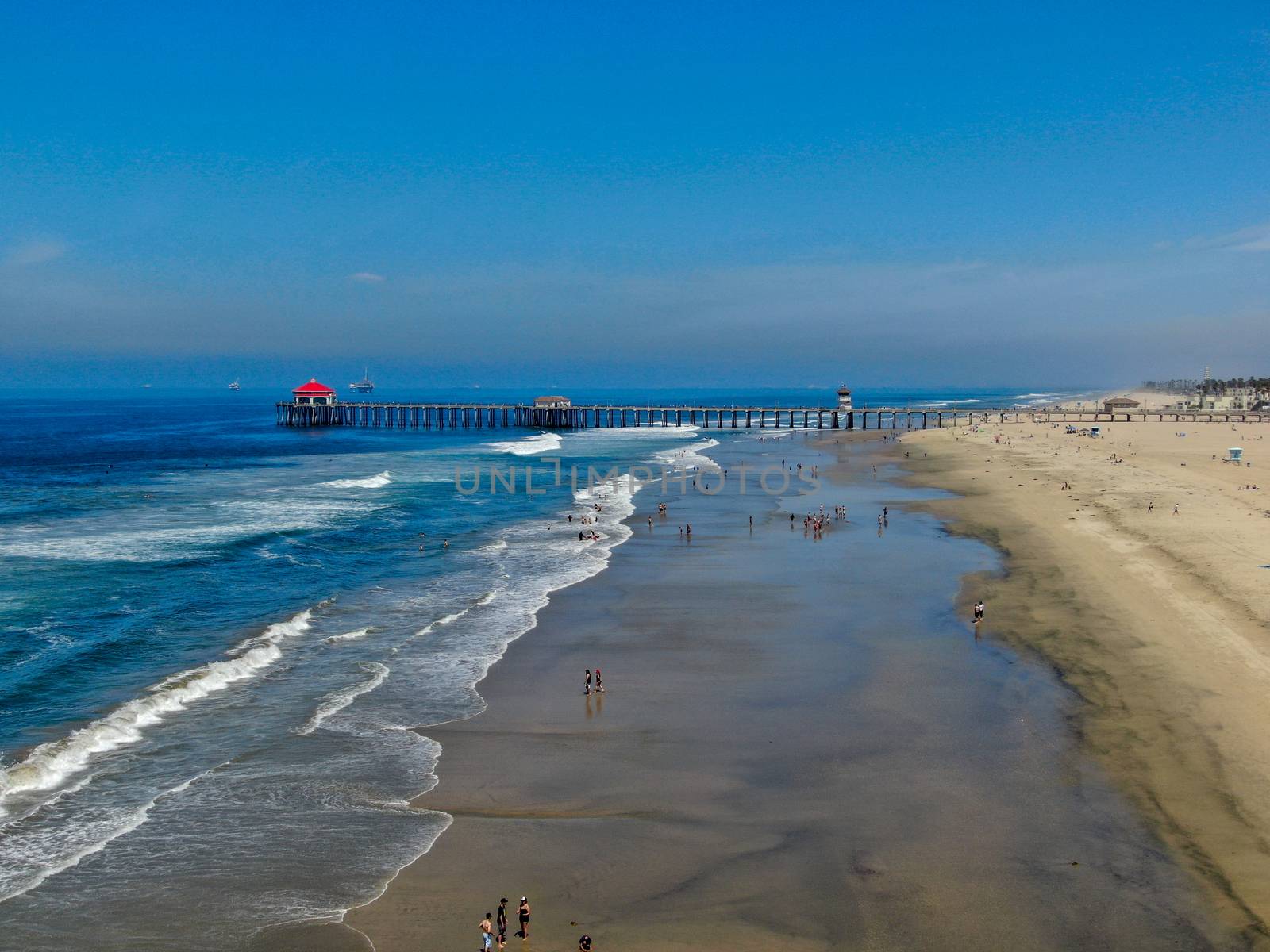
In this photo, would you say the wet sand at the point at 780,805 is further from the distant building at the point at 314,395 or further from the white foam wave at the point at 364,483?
the distant building at the point at 314,395

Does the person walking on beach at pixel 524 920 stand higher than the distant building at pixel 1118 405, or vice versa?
the distant building at pixel 1118 405

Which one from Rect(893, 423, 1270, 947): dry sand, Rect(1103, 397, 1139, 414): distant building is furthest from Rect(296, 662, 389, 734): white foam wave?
Rect(1103, 397, 1139, 414): distant building

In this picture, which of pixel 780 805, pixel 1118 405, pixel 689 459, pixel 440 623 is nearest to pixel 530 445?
pixel 689 459

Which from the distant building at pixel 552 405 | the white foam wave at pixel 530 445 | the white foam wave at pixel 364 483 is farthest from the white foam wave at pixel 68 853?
the distant building at pixel 552 405

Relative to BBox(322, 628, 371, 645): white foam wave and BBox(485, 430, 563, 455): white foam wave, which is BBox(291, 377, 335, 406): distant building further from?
BBox(322, 628, 371, 645): white foam wave

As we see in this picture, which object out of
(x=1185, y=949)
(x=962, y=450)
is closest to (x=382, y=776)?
(x=1185, y=949)
